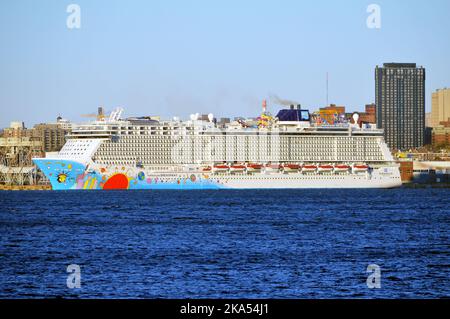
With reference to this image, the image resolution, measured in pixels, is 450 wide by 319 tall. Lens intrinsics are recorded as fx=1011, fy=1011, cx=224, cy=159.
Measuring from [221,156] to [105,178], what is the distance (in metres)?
14.7

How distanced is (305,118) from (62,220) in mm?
73657

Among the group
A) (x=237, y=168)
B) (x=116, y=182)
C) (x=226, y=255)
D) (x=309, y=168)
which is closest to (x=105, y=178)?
(x=116, y=182)

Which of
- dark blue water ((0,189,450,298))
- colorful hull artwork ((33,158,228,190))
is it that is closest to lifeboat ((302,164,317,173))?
colorful hull artwork ((33,158,228,190))

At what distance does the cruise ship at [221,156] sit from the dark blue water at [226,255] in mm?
46635

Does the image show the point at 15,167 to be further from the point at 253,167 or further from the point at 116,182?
the point at 253,167

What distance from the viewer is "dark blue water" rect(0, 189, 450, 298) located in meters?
23.8

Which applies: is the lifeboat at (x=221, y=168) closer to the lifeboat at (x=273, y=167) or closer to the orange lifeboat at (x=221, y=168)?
the orange lifeboat at (x=221, y=168)

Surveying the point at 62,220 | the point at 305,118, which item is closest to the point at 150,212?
the point at 62,220

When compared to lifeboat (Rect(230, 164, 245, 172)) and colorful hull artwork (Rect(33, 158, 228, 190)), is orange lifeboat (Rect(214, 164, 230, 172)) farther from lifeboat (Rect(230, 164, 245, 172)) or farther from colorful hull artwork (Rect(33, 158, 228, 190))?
colorful hull artwork (Rect(33, 158, 228, 190))

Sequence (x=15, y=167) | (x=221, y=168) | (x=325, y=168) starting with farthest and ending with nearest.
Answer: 1. (x=15, y=167)
2. (x=325, y=168)
3. (x=221, y=168)

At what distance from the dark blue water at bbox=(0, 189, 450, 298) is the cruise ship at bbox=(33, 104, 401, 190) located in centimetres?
4663

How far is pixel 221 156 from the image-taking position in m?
113

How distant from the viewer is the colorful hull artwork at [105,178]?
104 metres
